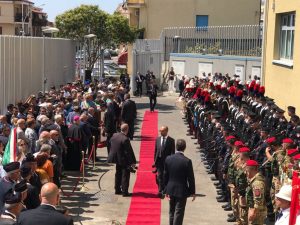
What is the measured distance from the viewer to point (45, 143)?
1155cm

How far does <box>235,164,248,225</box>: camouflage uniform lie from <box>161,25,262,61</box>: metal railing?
23.4 meters

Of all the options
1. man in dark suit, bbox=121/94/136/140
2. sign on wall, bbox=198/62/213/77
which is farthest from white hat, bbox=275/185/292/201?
sign on wall, bbox=198/62/213/77

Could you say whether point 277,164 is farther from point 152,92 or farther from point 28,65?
point 152,92

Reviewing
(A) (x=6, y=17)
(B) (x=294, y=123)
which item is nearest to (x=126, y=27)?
(B) (x=294, y=123)

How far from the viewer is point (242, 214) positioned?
10.1m

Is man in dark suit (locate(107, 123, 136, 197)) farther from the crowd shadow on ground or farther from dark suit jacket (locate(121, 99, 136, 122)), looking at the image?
dark suit jacket (locate(121, 99, 136, 122))

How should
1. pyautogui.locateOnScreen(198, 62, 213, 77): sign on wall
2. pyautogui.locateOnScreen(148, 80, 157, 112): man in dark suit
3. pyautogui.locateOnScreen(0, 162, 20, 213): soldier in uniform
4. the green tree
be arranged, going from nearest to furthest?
pyautogui.locateOnScreen(0, 162, 20, 213): soldier in uniform, pyautogui.locateOnScreen(148, 80, 157, 112): man in dark suit, pyautogui.locateOnScreen(198, 62, 213, 77): sign on wall, the green tree

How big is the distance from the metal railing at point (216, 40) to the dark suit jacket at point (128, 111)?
14737 millimetres

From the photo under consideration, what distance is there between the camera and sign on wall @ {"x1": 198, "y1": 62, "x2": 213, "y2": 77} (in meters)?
36.5

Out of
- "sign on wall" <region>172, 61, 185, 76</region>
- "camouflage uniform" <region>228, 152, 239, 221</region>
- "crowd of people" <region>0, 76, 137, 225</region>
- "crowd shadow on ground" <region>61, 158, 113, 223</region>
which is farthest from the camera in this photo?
"sign on wall" <region>172, 61, 185, 76</region>

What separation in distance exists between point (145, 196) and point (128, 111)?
22.4 feet

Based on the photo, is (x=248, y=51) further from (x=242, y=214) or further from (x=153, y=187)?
(x=242, y=214)

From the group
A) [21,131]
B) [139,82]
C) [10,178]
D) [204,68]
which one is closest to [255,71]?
[204,68]

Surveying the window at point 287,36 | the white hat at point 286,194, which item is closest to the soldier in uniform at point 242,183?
the white hat at point 286,194
